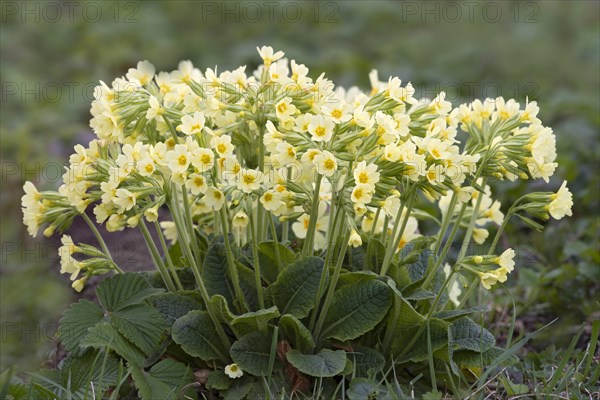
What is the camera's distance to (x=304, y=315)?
95.0 inches

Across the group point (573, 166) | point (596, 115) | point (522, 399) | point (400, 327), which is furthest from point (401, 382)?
point (596, 115)

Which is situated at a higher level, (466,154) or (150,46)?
(466,154)

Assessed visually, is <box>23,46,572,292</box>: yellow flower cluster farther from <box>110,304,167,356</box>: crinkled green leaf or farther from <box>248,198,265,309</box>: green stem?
<box>110,304,167,356</box>: crinkled green leaf

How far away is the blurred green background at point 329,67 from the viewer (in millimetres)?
3752

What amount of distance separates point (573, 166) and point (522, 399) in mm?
2268

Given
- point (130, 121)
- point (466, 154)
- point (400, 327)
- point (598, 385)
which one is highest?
point (130, 121)

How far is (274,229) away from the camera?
2459 mm

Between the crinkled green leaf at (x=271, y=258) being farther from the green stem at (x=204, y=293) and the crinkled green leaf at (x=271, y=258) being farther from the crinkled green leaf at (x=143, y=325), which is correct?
the crinkled green leaf at (x=143, y=325)

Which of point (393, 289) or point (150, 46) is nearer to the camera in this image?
point (393, 289)

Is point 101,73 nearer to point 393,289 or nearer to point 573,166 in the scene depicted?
point 573,166

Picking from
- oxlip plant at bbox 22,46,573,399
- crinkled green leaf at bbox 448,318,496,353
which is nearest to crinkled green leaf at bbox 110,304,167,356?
oxlip plant at bbox 22,46,573,399

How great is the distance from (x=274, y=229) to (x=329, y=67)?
4.89 metres

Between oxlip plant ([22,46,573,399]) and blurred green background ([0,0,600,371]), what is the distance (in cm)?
91

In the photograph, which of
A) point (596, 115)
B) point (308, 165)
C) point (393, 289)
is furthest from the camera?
point (596, 115)
